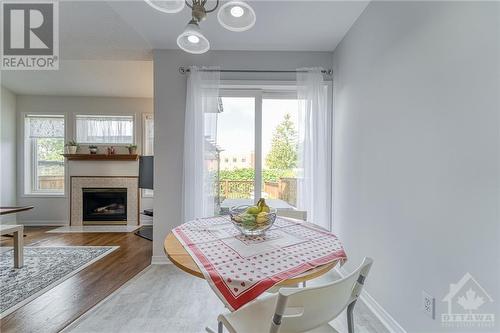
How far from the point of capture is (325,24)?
7.66 feet

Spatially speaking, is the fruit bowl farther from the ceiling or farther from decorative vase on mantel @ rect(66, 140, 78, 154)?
decorative vase on mantel @ rect(66, 140, 78, 154)

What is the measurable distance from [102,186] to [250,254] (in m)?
4.71

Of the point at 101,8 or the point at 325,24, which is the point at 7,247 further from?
the point at 325,24

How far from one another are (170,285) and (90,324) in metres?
0.70

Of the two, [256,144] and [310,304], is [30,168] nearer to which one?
[256,144]

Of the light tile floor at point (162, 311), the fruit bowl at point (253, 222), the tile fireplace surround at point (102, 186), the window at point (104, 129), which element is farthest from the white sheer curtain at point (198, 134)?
the window at point (104, 129)

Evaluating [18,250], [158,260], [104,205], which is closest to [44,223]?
[104,205]

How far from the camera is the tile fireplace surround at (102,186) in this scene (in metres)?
4.68

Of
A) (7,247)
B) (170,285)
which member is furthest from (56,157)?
(170,285)

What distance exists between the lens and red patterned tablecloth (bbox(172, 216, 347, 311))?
87 cm

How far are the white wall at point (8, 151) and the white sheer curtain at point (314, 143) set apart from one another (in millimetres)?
5494

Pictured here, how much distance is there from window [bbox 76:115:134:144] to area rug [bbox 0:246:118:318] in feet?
7.47

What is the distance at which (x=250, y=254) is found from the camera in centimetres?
108

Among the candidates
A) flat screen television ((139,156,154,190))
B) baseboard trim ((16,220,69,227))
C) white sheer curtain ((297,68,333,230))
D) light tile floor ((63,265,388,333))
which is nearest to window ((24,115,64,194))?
baseboard trim ((16,220,69,227))
